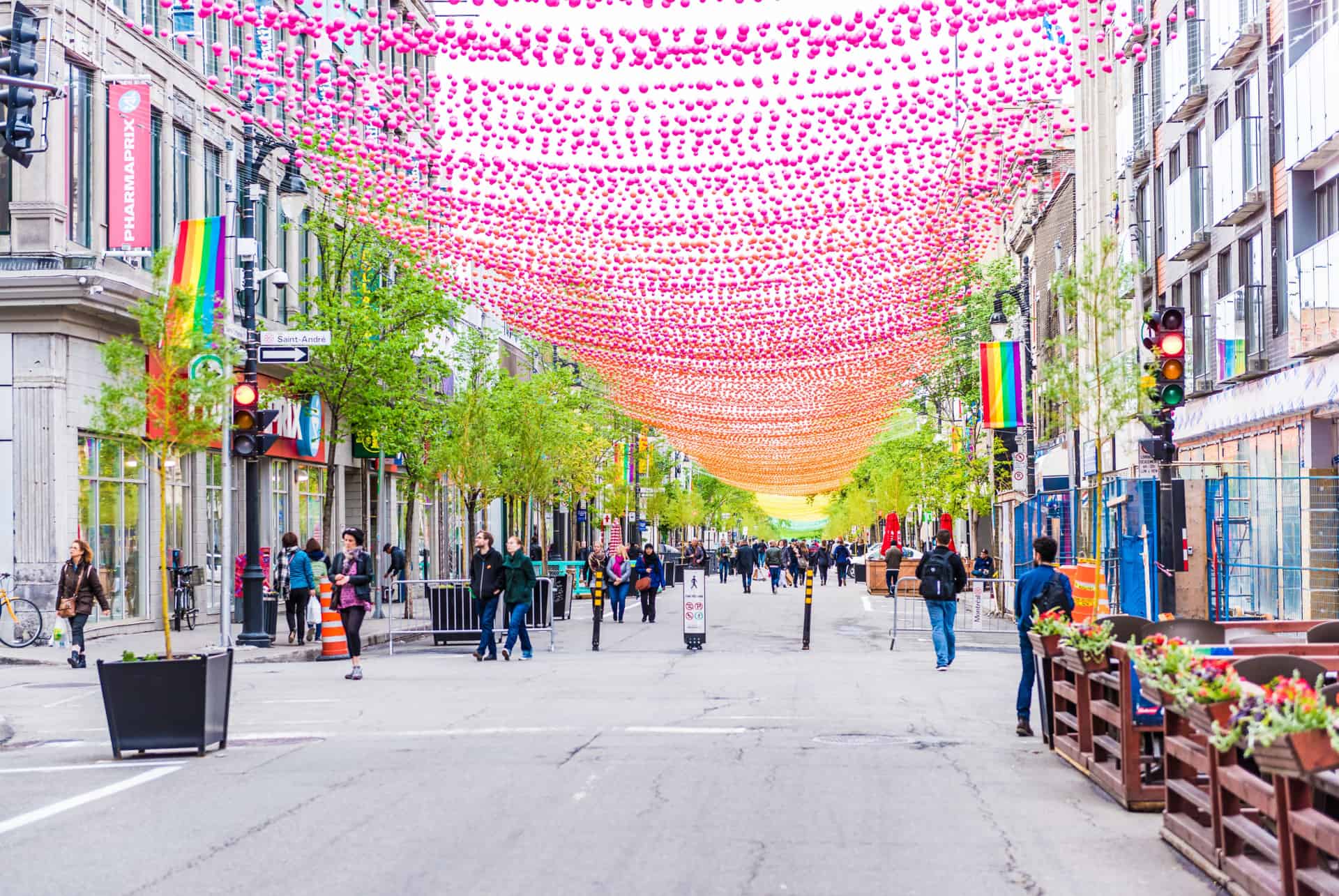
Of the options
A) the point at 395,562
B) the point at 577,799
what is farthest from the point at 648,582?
the point at 577,799

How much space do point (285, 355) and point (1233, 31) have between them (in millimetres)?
18314

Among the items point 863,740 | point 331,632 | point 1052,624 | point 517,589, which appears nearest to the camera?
point 1052,624

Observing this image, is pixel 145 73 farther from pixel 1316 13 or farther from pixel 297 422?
pixel 1316 13

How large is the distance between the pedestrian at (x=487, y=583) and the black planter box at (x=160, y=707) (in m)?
10.3

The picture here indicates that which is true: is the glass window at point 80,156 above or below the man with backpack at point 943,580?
above

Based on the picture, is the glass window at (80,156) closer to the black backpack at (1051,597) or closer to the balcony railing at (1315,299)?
the black backpack at (1051,597)

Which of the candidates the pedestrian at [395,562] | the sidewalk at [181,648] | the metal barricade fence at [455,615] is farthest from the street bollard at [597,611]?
the pedestrian at [395,562]

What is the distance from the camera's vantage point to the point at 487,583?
2352cm

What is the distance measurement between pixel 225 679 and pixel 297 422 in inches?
1040

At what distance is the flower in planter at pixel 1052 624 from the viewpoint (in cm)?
1208

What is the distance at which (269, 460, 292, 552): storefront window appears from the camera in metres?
38.7

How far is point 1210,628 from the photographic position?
10.9 meters

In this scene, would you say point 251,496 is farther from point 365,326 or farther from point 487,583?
point 365,326

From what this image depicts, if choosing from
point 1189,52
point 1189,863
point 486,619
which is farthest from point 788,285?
point 1189,863
